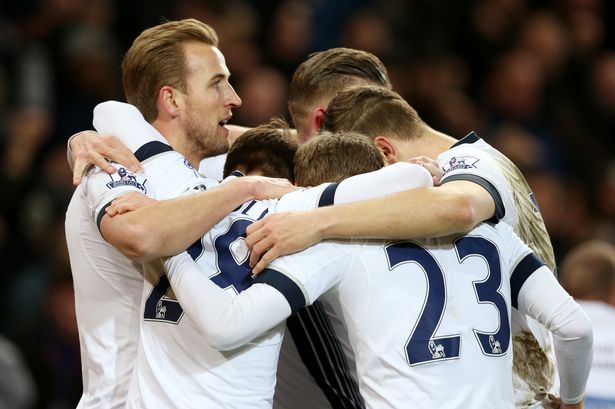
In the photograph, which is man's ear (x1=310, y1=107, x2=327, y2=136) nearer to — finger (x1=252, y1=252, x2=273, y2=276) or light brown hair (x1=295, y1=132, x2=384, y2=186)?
light brown hair (x1=295, y1=132, x2=384, y2=186)

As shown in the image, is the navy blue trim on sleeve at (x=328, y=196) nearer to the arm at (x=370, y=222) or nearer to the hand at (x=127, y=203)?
the arm at (x=370, y=222)

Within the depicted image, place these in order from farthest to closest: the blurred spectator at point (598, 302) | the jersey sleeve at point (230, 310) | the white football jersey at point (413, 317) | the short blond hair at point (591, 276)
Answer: the short blond hair at point (591, 276) < the blurred spectator at point (598, 302) < the white football jersey at point (413, 317) < the jersey sleeve at point (230, 310)

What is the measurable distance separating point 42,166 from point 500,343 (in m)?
5.24

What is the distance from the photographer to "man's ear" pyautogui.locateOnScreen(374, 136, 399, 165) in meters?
3.98

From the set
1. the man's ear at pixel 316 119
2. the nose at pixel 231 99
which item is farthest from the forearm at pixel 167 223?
the man's ear at pixel 316 119

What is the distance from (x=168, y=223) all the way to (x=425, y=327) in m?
0.85

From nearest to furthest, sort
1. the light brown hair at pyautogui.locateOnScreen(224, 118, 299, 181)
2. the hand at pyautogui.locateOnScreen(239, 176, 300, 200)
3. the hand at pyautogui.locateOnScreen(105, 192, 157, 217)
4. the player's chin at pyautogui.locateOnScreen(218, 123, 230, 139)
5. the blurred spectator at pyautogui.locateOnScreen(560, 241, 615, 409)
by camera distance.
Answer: the hand at pyautogui.locateOnScreen(105, 192, 157, 217) → the hand at pyautogui.locateOnScreen(239, 176, 300, 200) → the light brown hair at pyautogui.locateOnScreen(224, 118, 299, 181) → the player's chin at pyautogui.locateOnScreen(218, 123, 230, 139) → the blurred spectator at pyautogui.locateOnScreen(560, 241, 615, 409)

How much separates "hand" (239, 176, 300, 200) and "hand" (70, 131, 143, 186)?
39 centimetres

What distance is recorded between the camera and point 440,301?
3.18 metres

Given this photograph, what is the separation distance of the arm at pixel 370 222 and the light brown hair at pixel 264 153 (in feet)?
1.77

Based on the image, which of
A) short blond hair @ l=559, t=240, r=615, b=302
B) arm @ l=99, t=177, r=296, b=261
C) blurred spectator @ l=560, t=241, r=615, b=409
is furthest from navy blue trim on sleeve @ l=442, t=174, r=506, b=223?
short blond hair @ l=559, t=240, r=615, b=302

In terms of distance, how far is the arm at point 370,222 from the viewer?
314 centimetres

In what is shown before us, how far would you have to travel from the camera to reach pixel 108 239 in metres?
3.27

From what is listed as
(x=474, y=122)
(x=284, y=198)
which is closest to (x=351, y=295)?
(x=284, y=198)
